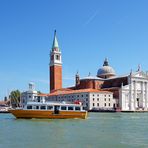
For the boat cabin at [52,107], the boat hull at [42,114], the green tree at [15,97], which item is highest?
the green tree at [15,97]

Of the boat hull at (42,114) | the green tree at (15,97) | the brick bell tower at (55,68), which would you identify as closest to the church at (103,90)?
the brick bell tower at (55,68)

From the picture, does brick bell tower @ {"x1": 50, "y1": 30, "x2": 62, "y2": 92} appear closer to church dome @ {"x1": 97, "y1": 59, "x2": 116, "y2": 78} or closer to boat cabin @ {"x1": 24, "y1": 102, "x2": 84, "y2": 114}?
church dome @ {"x1": 97, "y1": 59, "x2": 116, "y2": 78}

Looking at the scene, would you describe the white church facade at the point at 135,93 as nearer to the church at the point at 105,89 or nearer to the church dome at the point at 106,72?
the church at the point at 105,89

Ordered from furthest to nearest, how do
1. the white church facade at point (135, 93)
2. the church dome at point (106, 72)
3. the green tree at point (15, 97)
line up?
the green tree at point (15, 97)
the church dome at point (106, 72)
the white church facade at point (135, 93)

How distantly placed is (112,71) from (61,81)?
16.2 meters

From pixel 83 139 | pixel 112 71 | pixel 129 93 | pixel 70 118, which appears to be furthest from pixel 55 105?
pixel 112 71

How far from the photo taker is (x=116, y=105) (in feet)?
312

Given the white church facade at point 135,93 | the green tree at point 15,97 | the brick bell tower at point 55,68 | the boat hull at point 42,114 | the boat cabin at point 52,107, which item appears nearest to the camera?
the boat hull at point 42,114

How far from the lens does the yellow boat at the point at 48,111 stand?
3956cm

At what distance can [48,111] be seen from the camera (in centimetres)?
3997

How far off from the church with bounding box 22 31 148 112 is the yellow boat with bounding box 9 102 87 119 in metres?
46.4

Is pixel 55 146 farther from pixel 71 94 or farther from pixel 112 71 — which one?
pixel 112 71

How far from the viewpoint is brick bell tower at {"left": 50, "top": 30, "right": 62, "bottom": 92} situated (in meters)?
108

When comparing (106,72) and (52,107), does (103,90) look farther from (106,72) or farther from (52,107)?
(52,107)
